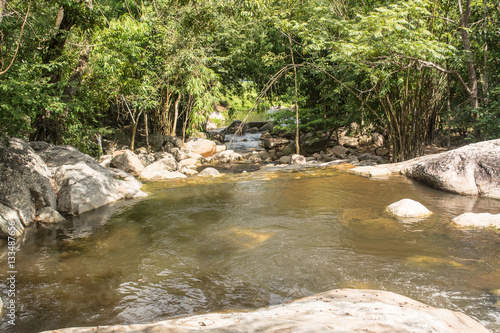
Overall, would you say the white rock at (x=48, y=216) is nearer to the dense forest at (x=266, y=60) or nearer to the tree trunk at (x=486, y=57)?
the dense forest at (x=266, y=60)

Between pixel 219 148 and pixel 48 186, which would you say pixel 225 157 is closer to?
pixel 219 148

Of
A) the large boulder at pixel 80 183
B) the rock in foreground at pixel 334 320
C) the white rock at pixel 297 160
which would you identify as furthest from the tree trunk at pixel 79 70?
the rock in foreground at pixel 334 320

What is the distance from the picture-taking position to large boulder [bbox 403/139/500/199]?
27.4 feet

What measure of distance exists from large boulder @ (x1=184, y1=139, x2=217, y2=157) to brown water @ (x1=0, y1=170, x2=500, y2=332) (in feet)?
30.3

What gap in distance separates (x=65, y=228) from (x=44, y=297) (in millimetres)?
2990

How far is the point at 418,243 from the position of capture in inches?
219

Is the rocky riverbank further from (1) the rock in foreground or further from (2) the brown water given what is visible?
(1) the rock in foreground

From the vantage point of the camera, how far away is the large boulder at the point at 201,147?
17.8 metres

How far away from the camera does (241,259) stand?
5258 mm

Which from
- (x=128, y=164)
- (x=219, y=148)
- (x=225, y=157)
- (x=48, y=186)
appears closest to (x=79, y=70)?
(x=128, y=164)

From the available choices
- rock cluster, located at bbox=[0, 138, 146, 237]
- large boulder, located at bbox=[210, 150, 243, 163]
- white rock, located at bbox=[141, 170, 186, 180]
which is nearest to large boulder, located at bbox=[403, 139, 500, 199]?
rock cluster, located at bbox=[0, 138, 146, 237]

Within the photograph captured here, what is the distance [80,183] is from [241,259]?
16.4ft

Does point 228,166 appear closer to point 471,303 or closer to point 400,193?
point 400,193

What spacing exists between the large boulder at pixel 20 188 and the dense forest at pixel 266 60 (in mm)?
489
